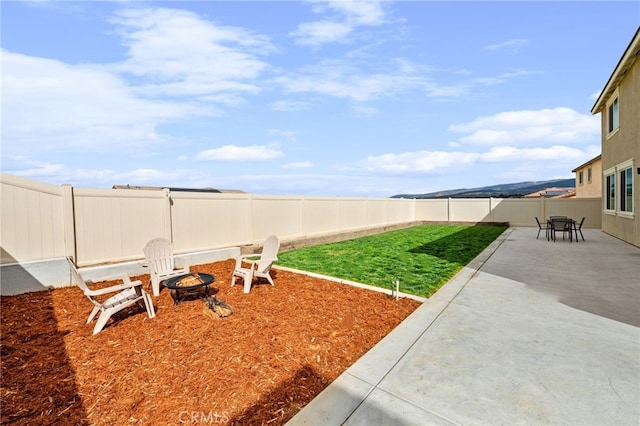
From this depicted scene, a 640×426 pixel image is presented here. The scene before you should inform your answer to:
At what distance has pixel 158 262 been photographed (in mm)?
5922

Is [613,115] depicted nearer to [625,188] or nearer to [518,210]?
[625,188]

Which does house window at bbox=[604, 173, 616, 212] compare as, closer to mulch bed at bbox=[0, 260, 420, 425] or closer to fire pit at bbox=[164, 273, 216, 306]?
mulch bed at bbox=[0, 260, 420, 425]

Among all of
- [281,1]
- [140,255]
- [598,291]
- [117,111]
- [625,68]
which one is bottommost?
[598,291]

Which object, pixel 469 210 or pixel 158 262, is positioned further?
pixel 469 210

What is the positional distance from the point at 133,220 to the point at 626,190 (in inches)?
680

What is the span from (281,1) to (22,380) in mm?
10144

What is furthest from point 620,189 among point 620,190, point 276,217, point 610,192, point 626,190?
point 276,217

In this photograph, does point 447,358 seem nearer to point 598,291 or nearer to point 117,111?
point 598,291

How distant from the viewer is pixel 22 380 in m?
2.93

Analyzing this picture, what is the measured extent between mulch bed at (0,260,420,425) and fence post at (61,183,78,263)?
108 cm

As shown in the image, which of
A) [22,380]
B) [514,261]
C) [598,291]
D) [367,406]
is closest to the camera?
[367,406]

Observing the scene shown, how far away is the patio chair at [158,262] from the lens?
5.51 metres

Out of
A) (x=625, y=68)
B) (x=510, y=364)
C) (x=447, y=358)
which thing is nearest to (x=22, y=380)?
(x=447, y=358)

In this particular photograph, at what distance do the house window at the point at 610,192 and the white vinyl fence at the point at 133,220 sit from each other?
12.4m
